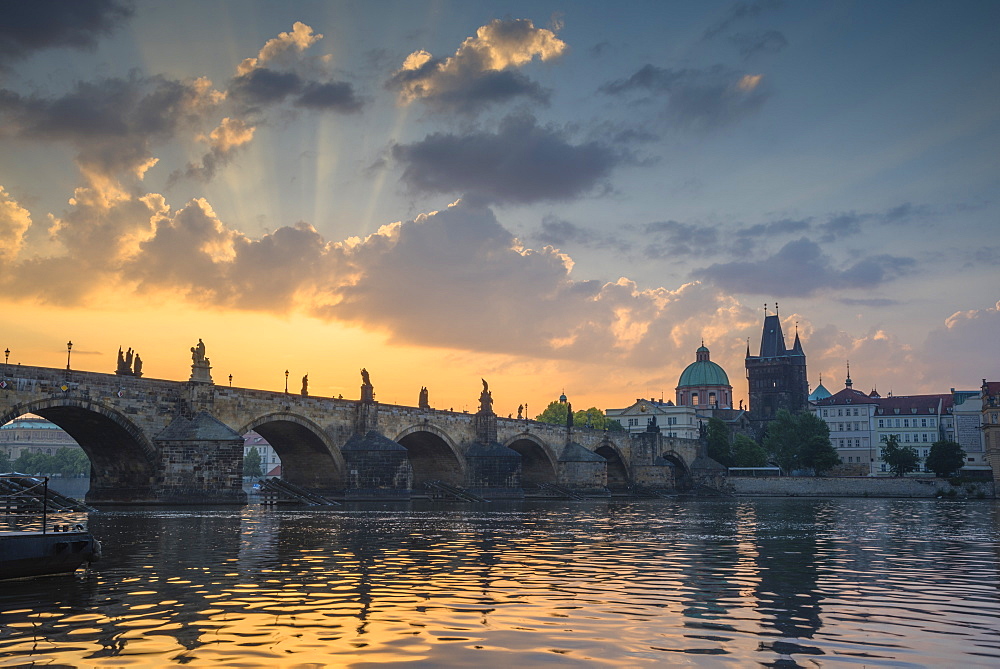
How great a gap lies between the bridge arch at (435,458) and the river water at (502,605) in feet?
138

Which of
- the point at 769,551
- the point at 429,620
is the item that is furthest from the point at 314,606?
the point at 769,551

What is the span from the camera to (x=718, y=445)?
122 metres

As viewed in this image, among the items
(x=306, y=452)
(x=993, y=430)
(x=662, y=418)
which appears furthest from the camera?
(x=662, y=418)

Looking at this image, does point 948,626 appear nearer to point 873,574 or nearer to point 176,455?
point 873,574

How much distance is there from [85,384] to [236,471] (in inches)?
323

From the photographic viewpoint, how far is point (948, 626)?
444 inches

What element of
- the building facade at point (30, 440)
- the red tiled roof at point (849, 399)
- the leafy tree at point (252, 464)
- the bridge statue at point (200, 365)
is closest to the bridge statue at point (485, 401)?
the bridge statue at point (200, 365)

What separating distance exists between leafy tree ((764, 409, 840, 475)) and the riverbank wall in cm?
1358

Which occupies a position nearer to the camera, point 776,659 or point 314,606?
point 776,659

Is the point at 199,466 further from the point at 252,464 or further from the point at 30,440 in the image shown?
the point at 30,440

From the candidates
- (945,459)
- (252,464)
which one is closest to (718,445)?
(945,459)

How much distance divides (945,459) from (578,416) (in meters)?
68.6

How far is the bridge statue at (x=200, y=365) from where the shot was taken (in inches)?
1843

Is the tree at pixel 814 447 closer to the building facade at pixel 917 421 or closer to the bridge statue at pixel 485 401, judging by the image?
the building facade at pixel 917 421
